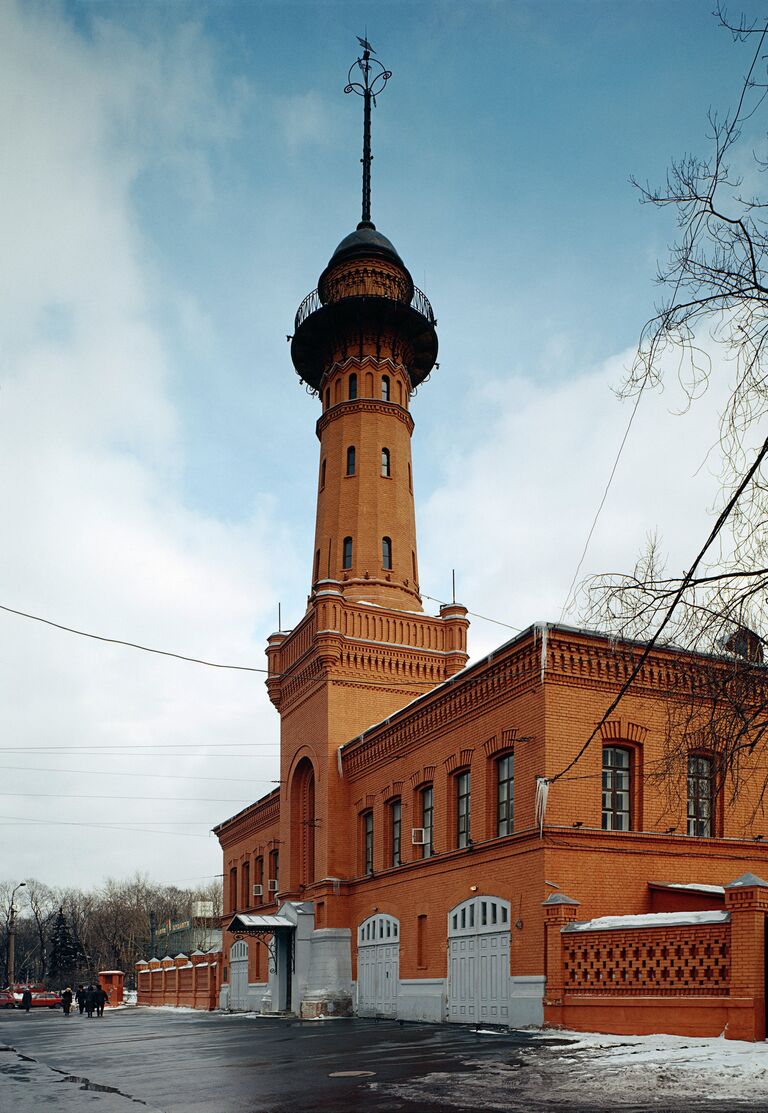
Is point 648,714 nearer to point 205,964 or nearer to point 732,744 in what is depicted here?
point 732,744

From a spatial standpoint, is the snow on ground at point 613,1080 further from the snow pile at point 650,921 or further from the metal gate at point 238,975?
the metal gate at point 238,975

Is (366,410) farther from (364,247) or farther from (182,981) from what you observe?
(182,981)

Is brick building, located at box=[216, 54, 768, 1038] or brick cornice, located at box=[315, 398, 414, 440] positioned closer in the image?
brick building, located at box=[216, 54, 768, 1038]

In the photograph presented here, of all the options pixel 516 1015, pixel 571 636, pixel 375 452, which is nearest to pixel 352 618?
pixel 375 452

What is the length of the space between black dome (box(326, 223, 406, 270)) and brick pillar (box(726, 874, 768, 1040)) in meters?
29.3

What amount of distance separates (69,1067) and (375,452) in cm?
2334

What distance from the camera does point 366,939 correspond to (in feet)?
93.2

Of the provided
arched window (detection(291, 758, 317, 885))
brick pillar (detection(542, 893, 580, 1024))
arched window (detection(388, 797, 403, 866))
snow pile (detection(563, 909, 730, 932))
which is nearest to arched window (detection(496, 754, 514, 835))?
brick pillar (detection(542, 893, 580, 1024))

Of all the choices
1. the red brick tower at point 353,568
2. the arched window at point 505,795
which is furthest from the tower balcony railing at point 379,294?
the arched window at point 505,795

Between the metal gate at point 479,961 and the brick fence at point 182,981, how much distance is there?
23.6 meters

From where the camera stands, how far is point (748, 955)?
1492cm

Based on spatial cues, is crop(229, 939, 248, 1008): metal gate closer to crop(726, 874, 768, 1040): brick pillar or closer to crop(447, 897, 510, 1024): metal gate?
crop(447, 897, 510, 1024): metal gate

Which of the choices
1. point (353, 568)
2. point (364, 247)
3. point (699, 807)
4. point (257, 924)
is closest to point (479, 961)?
point (699, 807)

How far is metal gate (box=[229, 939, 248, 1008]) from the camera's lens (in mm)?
39438
